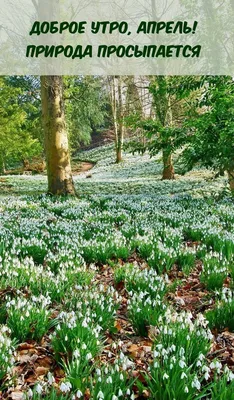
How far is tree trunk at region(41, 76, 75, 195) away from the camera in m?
11.7

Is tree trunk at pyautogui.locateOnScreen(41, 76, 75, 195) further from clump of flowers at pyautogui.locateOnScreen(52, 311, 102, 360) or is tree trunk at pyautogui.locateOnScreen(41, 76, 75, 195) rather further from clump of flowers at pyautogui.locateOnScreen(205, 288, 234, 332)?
clump of flowers at pyautogui.locateOnScreen(52, 311, 102, 360)

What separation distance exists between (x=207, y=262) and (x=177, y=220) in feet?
9.78

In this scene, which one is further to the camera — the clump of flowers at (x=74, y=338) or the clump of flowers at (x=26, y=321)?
the clump of flowers at (x=26, y=321)

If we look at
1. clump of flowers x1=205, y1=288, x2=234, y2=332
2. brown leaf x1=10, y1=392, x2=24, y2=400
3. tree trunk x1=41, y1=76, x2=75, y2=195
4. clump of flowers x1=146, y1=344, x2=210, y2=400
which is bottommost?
brown leaf x1=10, y1=392, x2=24, y2=400

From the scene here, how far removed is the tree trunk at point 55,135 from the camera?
1166 centimetres

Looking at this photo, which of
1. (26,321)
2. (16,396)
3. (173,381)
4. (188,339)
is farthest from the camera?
(26,321)

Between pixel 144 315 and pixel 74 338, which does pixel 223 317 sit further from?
pixel 74 338

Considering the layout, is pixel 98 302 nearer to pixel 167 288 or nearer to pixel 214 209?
pixel 167 288

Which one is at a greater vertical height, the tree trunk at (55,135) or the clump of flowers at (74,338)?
the tree trunk at (55,135)

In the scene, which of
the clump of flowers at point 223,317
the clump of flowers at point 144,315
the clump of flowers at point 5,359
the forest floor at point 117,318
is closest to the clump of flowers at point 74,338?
the forest floor at point 117,318

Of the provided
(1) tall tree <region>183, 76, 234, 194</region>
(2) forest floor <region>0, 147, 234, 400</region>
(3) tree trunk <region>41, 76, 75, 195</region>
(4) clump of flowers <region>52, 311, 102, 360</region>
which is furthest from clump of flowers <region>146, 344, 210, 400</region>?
(3) tree trunk <region>41, 76, 75, 195</region>

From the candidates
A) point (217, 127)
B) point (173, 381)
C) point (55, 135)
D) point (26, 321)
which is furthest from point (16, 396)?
point (55, 135)

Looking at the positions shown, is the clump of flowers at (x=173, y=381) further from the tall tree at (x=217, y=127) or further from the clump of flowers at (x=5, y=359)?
the tall tree at (x=217, y=127)

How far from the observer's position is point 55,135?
Answer: 11.7 m
